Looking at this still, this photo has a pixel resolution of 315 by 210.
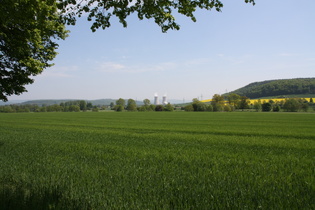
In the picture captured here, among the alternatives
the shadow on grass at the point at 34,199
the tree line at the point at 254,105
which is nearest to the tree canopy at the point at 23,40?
A: the shadow on grass at the point at 34,199

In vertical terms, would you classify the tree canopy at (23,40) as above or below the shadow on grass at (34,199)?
above

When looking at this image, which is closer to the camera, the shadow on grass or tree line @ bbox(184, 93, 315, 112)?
the shadow on grass

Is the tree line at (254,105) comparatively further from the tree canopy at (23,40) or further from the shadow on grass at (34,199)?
the shadow on grass at (34,199)

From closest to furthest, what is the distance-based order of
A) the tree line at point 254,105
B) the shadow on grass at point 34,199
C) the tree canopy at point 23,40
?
1. the shadow on grass at point 34,199
2. the tree canopy at point 23,40
3. the tree line at point 254,105

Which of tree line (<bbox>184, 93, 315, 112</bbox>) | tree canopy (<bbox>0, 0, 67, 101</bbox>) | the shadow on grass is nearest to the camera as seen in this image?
the shadow on grass

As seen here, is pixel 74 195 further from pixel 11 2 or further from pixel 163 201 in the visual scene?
pixel 11 2

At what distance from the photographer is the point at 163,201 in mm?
5211

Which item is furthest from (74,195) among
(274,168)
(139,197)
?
(274,168)

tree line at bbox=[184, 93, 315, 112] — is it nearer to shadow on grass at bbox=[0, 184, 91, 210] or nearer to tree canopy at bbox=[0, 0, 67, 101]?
tree canopy at bbox=[0, 0, 67, 101]

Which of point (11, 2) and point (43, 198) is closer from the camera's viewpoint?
point (43, 198)

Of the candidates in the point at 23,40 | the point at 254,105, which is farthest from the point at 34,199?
the point at 254,105

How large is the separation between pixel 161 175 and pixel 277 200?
140 inches

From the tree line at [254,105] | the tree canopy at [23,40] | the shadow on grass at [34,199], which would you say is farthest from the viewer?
the tree line at [254,105]

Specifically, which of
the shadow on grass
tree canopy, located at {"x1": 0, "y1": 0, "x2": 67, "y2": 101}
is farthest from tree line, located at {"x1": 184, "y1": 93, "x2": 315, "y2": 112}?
the shadow on grass
